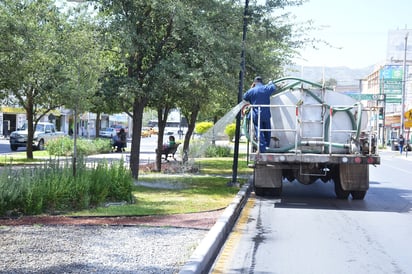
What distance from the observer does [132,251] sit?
6.88m

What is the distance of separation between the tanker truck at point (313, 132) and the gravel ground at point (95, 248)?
4881 millimetres

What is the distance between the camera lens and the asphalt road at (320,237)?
22.7 ft

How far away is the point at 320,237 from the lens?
8.75m

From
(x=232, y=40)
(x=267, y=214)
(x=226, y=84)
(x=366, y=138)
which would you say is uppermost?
(x=232, y=40)

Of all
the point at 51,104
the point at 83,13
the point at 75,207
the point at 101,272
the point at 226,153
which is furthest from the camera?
the point at 226,153

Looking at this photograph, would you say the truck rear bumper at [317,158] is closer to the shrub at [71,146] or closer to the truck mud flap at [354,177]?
the truck mud flap at [354,177]

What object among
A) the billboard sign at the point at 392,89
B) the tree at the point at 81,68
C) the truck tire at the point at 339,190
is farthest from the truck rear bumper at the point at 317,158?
the billboard sign at the point at 392,89

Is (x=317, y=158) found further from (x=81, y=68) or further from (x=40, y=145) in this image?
(x=40, y=145)

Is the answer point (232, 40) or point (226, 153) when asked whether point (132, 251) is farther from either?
point (226, 153)

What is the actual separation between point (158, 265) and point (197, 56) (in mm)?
9059

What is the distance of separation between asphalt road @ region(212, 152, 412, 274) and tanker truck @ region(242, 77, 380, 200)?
708 mm

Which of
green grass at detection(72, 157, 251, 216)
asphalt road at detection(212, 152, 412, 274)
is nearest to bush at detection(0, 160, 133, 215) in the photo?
green grass at detection(72, 157, 251, 216)

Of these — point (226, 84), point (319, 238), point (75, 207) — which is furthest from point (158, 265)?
point (226, 84)

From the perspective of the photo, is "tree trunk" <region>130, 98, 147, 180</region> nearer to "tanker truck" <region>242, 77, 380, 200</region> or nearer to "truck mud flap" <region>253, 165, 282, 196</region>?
"tanker truck" <region>242, 77, 380, 200</region>
